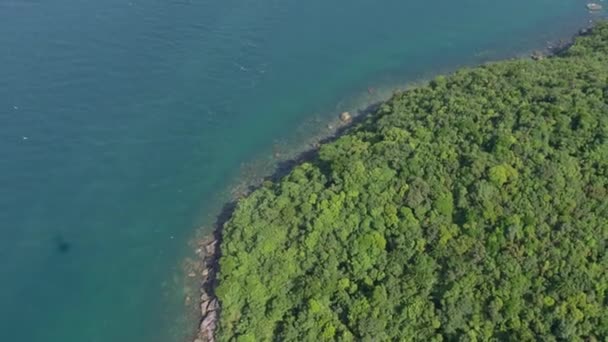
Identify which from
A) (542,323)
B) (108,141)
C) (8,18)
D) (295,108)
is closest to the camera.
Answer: (542,323)

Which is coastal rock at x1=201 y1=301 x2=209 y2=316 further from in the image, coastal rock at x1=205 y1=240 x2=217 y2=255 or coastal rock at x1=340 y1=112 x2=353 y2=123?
coastal rock at x1=340 y1=112 x2=353 y2=123

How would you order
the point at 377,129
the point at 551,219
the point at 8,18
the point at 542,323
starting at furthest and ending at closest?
the point at 8,18 < the point at 377,129 < the point at 551,219 < the point at 542,323

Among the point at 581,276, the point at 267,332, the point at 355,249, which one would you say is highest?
the point at 581,276

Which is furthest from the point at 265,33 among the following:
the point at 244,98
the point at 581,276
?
the point at 581,276

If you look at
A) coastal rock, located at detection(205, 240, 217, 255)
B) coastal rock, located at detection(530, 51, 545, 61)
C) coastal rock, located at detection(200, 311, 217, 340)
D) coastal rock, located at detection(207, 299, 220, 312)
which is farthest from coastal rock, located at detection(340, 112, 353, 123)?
coastal rock, located at detection(200, 311, 217, 340)

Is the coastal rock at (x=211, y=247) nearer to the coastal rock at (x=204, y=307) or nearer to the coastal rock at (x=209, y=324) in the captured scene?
the coastal rock at (x=204, y=307)

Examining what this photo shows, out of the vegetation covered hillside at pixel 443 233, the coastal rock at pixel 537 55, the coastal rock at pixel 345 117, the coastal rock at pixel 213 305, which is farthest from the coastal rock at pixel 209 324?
the coastal rock at pixel 537 55

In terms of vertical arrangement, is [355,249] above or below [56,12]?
below

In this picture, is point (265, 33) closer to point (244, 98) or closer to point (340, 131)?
point (244, 98)
